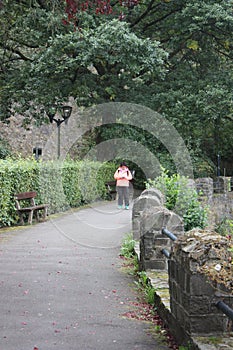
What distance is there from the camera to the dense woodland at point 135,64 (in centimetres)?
2108

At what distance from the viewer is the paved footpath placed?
191 inches

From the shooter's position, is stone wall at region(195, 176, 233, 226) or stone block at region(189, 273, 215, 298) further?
stone wall at region(195, 176, 233, 226)

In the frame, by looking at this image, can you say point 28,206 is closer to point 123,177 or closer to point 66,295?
point 123,177

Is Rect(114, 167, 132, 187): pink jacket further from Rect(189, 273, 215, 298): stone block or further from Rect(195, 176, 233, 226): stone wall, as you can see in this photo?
Rect(189, 273, 215, 298): stone block

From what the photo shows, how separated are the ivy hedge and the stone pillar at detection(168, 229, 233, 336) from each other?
9179 mm

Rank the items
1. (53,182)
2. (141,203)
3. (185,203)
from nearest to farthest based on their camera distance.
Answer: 1. (141,203)
2. (185,203)
3. (53,182)

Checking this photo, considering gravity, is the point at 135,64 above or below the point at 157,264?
above

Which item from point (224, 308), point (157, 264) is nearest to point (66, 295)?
point (157, 264)

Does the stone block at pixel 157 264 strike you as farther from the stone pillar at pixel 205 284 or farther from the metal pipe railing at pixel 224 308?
the metal pipe railing at pixel 224 308

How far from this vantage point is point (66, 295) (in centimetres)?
648

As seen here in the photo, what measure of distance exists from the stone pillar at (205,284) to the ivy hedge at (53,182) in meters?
9.18

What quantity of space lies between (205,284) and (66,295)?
2.75 m

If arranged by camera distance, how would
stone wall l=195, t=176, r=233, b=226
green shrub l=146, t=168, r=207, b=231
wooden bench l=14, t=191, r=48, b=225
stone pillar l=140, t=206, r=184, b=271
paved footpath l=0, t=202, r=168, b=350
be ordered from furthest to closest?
stone wall l=195, t=176, r=233, b=226
wooden bench l=14, t=191, r=48, b=225
green shrub l=146, t=168, r=207, b=231
stone pillar l=140, t=206, r=184, b=271
paved footpath l=0, t=202, r=168, b=350

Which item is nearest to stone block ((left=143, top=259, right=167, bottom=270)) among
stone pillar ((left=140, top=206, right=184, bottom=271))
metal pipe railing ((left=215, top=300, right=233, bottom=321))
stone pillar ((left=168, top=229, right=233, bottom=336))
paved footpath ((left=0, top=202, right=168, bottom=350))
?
stone pillar ((left=140, top=206, right=184, bottom=271))
